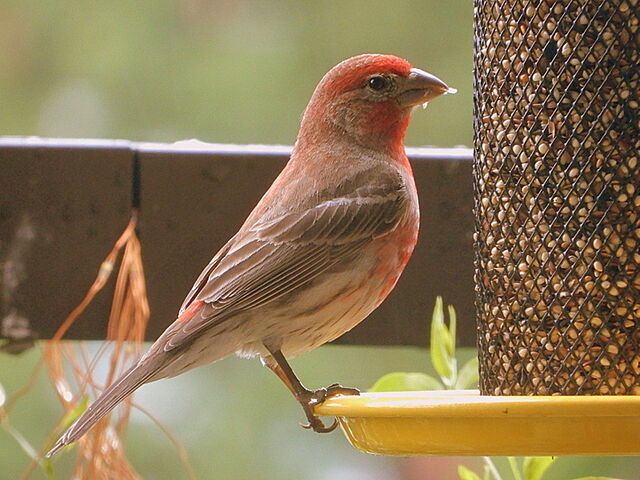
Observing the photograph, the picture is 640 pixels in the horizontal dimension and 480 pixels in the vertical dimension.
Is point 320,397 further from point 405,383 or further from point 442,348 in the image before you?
point 442,348

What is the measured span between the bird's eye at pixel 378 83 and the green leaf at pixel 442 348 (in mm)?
1129

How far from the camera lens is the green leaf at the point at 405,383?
3320mm

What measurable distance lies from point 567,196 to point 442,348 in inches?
22.4

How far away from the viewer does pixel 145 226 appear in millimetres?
4031

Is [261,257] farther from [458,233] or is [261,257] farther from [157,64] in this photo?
[157,64]

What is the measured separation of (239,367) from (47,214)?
Answer: 279 centimetres

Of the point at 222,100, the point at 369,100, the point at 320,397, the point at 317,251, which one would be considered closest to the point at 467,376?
the point at 320,397

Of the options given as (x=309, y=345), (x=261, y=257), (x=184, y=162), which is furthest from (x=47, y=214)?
(x=309, y=345)

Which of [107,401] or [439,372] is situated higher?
[439,372]

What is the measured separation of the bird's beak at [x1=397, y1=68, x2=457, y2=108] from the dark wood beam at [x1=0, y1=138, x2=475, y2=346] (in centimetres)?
26

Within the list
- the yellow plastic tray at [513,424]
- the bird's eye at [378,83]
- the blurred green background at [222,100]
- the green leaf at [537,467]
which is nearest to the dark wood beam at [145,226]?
the bird's eye at [378,83]

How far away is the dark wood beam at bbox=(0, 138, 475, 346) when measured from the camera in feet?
13.1

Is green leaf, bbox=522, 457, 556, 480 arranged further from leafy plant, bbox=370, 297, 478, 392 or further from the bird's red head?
the bird's red head

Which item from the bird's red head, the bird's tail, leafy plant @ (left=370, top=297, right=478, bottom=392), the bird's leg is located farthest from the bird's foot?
the bird's red head
